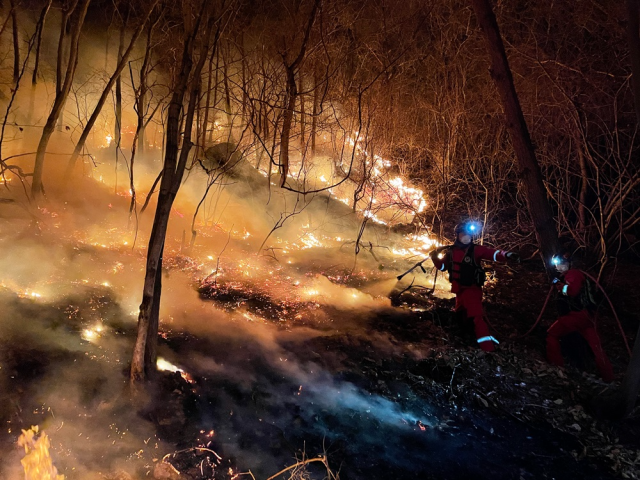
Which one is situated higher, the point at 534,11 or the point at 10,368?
the point at 534,11

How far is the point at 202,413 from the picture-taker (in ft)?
13.9

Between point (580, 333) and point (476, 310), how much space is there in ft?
4.91

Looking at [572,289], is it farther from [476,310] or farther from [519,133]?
[519,133]

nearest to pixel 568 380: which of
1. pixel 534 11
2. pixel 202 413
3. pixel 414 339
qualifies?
pixel 414 339

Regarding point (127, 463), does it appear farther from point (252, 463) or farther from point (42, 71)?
point (42, 71)

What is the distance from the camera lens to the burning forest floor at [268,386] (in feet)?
12.5

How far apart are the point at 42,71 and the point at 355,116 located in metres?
9.52

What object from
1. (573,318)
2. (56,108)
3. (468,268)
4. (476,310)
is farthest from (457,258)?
(56,108)

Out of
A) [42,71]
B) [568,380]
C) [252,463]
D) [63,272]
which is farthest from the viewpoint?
[42,71]

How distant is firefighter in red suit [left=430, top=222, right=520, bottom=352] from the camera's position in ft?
21.1

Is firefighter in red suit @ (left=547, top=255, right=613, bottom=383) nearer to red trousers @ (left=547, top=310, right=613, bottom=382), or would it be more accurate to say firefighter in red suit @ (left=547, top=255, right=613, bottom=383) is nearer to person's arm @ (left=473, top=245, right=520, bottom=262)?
red trousers @ (left=547, top=310, right=613, bottom=382)

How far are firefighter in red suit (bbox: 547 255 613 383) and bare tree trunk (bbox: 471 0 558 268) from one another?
1.81 feet

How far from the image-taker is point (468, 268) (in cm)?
654

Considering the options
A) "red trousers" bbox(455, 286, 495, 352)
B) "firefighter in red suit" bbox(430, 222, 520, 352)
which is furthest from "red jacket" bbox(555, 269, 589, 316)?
"red trousers" bbox(455, 286, 495, 352)
